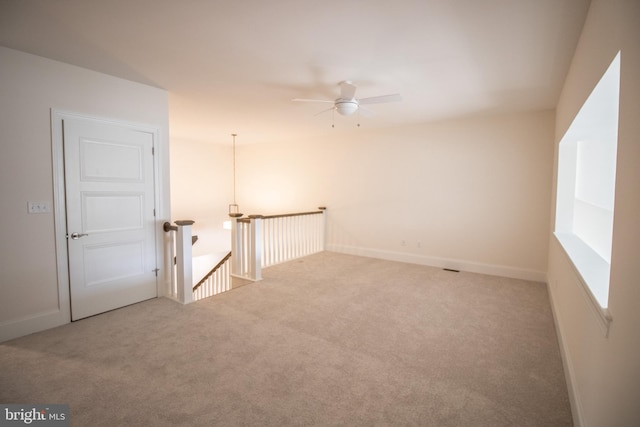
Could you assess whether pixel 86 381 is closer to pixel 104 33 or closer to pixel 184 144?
pixel 104 33

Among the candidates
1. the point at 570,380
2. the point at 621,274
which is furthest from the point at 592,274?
the point at 621,274

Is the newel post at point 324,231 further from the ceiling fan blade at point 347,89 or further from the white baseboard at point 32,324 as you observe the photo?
the white baseboard at point 32,324

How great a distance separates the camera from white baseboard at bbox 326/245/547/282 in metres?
4.78

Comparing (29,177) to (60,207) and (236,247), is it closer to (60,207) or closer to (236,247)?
(60,207)

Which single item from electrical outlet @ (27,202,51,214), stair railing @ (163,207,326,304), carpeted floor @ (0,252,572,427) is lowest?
carpeted floor @ (0,252,572,427)

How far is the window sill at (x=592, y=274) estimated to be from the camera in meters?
1.48

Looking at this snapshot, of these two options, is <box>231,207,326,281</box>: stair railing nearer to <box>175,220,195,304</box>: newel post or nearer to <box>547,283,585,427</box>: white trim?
<box>175,220,195,304</box>: newel post

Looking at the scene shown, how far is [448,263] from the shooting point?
17.9 ft

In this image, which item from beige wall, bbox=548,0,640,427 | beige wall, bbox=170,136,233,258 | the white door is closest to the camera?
beige wall, bbox=548,0,640,427

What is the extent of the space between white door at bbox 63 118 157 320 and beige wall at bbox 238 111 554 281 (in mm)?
3860

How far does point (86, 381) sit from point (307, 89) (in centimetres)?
352

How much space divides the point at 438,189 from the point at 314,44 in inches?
148

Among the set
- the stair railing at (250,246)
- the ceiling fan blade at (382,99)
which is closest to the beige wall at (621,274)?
the ceiling fan blade at (382,99)

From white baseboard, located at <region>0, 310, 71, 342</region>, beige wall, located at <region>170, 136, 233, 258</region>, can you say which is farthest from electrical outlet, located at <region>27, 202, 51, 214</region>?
beige wall, located at <region>170, 136, 233, 258</region>
